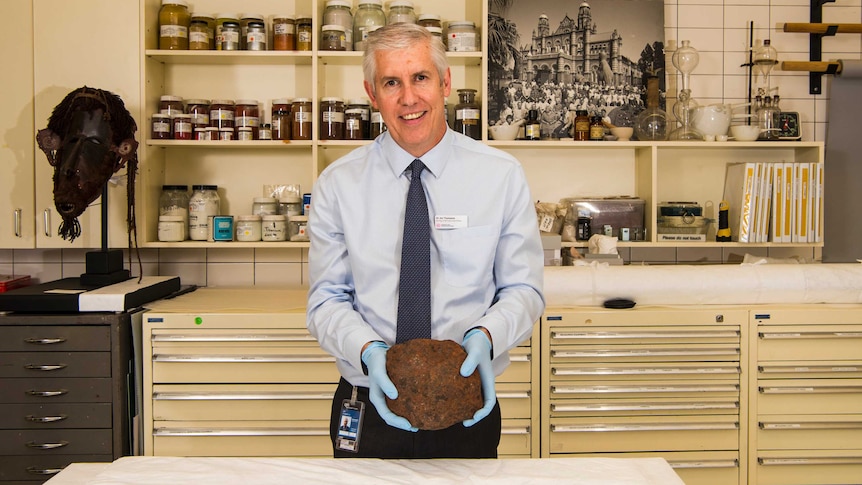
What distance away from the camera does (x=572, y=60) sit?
3.26 meters

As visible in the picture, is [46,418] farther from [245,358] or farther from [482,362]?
[482,362]

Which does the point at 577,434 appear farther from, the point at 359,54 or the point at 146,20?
the point at 146,20

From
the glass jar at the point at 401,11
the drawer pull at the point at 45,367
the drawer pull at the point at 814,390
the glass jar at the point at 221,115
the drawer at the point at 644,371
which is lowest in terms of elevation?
the drawer pull at the point at 814,390

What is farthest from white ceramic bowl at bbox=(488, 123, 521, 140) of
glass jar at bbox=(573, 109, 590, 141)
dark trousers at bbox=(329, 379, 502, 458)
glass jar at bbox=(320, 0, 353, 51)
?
dark trousers at bbox=(329, 379, 502, 458)

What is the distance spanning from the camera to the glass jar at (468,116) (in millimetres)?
3057

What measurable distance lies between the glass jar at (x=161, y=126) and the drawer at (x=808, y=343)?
238 cm

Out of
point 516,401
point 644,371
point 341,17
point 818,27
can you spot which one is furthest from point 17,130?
point 818,27

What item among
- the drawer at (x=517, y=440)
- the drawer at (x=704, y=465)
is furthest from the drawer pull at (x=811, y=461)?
the drawer at (x=517, y=440)

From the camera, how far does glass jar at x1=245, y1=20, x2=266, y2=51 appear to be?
3098mm

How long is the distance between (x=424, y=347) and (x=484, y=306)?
1.01 ft

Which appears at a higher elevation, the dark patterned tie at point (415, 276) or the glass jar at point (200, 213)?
the glass jar at point (200, 213)

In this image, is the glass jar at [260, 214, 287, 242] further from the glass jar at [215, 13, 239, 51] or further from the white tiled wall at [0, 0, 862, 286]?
the glass jar at [215, 13, 239, 51]

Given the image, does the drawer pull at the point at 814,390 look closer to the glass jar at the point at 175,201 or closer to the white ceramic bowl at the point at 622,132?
the white ceramic bowl at the point at 622,132

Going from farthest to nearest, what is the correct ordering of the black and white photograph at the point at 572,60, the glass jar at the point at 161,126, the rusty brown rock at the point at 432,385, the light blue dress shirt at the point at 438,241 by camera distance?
the black and white photograph at the point at 572,60 < the glass jar at the point at 161,126 < the light blue dress shirt at the point at 438,241 < the rusty brown rock at the point at 432,385
